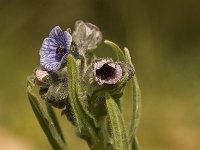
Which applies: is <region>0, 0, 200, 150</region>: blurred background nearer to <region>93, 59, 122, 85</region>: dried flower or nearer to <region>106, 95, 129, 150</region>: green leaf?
<region>106, 95, 129, 150</region>: green leaf

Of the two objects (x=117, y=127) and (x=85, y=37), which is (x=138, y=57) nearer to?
(x=85, y=37)

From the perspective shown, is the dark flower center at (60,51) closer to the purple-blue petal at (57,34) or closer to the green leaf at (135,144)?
the purple-blue petal at (57,34)

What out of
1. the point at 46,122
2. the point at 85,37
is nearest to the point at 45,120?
the point at 46,122

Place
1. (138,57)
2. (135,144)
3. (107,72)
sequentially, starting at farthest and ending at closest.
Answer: (138,57)
(135,144)
(107,72)

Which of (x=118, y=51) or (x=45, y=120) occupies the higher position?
(x=118, y=51)

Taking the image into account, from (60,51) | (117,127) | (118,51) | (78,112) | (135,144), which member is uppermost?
(60,51)

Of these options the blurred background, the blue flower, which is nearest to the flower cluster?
the blue flower

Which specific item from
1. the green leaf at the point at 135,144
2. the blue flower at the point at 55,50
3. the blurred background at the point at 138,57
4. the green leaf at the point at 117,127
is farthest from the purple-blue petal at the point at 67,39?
the blurred background at the point at 138,57

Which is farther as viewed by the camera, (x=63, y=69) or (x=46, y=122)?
(x=46, y=122)

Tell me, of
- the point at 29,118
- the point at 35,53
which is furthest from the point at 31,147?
the point at 35,53
